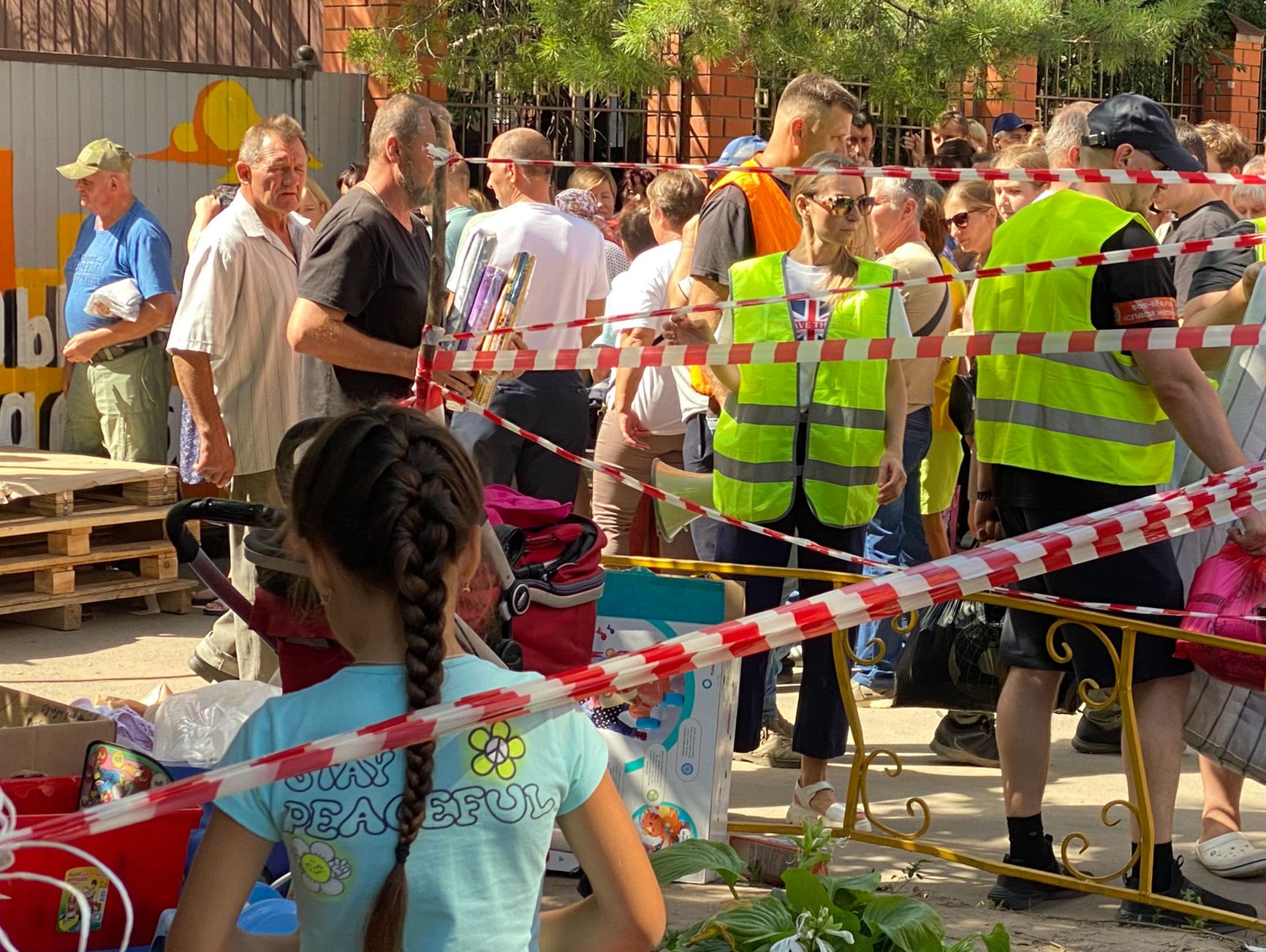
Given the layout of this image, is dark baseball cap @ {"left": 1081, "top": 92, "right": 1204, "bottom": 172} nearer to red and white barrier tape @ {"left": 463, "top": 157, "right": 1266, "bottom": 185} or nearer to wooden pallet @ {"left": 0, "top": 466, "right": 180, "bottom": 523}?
red and white barrier tape @ {"left": 463, "top": 157, "right": 1266, "bottom": 185}

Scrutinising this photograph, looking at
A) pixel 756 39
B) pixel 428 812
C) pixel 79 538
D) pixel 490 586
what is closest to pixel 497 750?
pixel 428 812

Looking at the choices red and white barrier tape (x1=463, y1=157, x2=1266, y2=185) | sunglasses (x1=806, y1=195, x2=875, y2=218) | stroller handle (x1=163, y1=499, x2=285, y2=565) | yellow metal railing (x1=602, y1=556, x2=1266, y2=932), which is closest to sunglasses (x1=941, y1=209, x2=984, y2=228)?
sunglasses (x1=806, y1=195, x2=875, y2=218)

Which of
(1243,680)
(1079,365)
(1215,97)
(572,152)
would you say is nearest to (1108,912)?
(1243,680)

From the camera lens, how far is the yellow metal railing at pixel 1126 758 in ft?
13.3

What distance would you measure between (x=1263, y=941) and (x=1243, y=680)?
0.66 meters

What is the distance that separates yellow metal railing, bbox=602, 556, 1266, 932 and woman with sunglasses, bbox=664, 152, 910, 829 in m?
0.16

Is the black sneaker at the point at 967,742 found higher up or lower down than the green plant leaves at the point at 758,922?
lower down

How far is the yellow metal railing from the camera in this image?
4055 millimetres

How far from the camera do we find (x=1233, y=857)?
14.7 ft

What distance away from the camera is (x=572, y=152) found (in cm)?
1136

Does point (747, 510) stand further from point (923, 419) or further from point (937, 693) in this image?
point (923, 419)

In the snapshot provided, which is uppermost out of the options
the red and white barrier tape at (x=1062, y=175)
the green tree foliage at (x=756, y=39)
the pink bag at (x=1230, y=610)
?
the green tree foliage at (x=756, y=39)

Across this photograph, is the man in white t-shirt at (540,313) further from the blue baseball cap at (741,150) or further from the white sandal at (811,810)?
the white sandal at (811,810)

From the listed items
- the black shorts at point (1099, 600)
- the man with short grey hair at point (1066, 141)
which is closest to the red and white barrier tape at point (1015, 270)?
the man with short grey hair at point (1066, 141)
